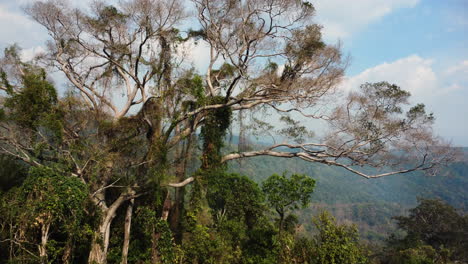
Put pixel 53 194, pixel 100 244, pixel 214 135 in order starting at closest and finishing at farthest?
1. pixel 53 194
2. pixel 100 244
3. pixel 214 135

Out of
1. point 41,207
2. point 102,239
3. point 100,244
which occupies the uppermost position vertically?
point 41,207

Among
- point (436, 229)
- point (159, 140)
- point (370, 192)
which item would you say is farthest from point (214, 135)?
point (370, 192)

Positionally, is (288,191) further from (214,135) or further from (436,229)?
(436,229)

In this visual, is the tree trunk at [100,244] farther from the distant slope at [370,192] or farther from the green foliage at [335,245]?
the distant slope at [370,192]

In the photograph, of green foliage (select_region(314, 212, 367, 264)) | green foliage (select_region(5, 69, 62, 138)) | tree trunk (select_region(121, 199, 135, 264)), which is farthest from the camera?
tree trunk (select_region(121, 199, 135, 264))

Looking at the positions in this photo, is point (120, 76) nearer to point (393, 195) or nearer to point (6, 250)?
point (6, 250)

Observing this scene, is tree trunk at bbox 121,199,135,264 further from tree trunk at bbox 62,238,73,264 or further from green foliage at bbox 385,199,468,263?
green foliage at bbox 385,199,468,263

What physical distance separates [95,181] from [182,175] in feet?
8.02

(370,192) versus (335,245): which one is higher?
(370,192)

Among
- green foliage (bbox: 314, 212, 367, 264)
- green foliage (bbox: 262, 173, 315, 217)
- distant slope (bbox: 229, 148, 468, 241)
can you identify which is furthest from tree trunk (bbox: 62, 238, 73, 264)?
distant slope (bbox: 229, 148, 468, 241)

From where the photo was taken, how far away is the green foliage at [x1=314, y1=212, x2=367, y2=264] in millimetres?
5742

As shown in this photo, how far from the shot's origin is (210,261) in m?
7.25

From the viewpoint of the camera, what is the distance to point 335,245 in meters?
5.85

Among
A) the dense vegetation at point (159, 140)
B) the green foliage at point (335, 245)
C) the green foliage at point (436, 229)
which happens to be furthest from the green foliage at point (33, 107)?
the green foliage at point (436, 229)
